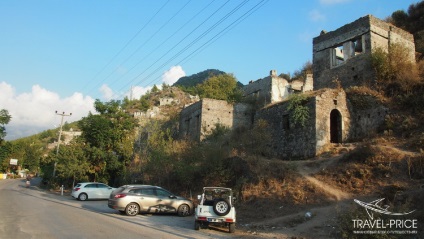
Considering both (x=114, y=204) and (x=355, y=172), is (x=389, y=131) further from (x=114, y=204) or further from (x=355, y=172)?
(x=114, y=204)

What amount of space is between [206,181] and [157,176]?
5328 mm

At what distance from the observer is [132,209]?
1598 centimetres

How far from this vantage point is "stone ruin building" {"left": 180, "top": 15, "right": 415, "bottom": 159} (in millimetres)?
22719

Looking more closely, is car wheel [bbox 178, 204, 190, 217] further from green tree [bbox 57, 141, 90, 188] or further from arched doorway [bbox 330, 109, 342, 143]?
green tree [bbox 57, 141, 90, 188]

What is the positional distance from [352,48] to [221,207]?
19693mm

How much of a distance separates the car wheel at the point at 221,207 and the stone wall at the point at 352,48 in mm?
17696

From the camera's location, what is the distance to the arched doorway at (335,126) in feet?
77.9

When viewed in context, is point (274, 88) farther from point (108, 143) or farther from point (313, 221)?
point (313, 221)

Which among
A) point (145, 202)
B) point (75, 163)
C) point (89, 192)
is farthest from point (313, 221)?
point (75, 163)

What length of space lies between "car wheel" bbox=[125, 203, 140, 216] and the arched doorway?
14721 mm

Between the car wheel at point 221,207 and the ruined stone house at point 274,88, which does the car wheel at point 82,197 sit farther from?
the ruined stone house at point 274,88

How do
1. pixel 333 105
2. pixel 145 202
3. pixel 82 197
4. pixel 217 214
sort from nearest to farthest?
pixel 217 214 < pixel 145 202 < pixel 333 105 < pixel 82 197

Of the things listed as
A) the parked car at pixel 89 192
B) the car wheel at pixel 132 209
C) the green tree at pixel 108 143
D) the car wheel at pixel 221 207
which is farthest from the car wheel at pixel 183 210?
the green tree at pixel 108 143

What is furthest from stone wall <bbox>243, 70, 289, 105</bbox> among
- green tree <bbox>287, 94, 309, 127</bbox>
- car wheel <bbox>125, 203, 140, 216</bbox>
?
car wheel <bbox>125, 203, 140, 216</bbox>
